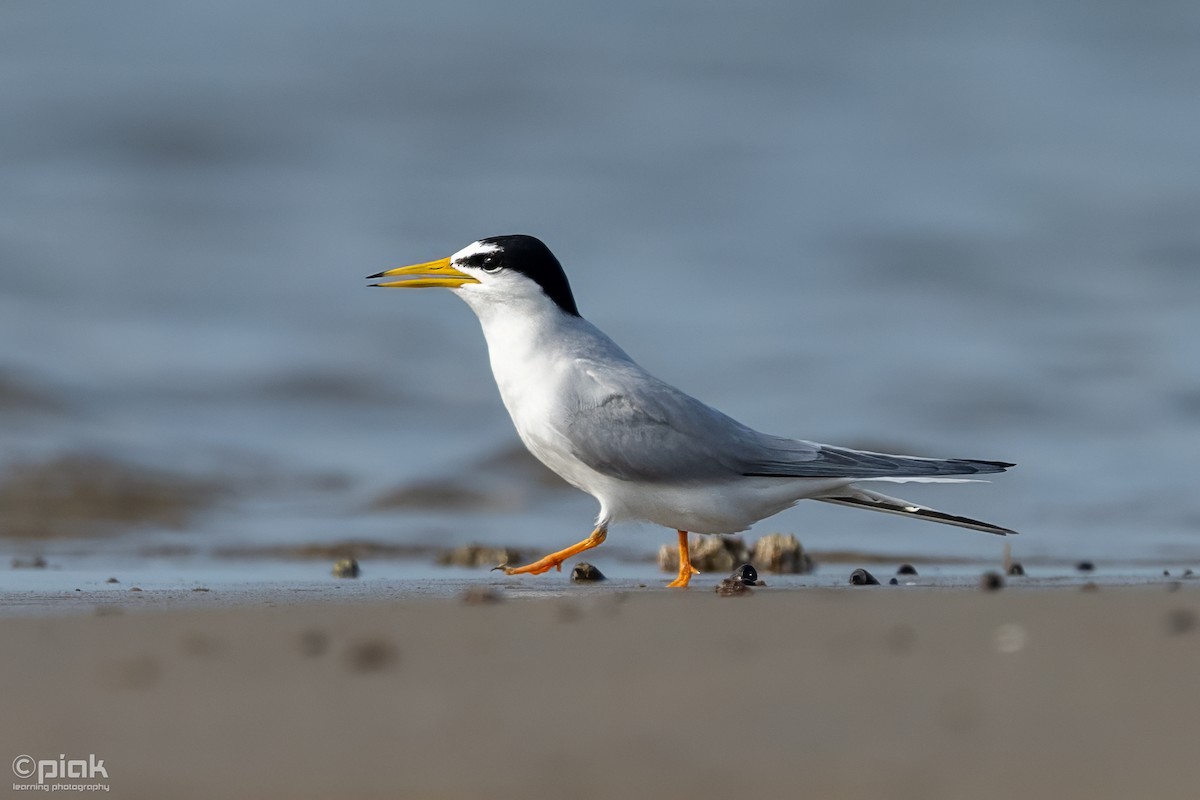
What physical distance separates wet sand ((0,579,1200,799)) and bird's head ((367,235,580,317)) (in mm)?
2614

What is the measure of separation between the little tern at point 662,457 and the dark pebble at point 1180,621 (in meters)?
1.94

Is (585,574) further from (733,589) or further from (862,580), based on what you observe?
(733,589)

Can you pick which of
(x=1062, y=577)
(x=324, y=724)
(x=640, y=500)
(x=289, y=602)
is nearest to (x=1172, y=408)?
(x=1062, y=577)

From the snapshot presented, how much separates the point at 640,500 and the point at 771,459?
1.75 ft

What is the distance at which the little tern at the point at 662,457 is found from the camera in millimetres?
5715

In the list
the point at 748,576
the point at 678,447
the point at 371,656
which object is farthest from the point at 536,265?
the point at 371,656

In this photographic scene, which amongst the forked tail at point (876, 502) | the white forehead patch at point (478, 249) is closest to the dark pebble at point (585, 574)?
the forked tail at point (876, 502)

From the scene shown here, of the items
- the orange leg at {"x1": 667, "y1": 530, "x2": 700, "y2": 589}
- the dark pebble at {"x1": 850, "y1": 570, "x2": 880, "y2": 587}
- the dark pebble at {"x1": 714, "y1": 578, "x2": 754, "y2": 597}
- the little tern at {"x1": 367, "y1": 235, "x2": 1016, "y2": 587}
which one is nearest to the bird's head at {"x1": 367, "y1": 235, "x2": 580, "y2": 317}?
the little tern at {"x1": 367, "y1": 235, "x2": 1016, "y2": 587}

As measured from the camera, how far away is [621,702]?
8.95 ft

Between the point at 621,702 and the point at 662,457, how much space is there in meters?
3.03

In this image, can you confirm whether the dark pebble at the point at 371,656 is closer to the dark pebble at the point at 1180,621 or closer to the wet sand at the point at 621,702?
the wet sand at the point at 621,702

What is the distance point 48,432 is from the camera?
36.2 feet

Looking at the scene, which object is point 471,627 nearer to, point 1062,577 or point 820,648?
point 820,648

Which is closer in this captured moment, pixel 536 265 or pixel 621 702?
pixel 621 702
